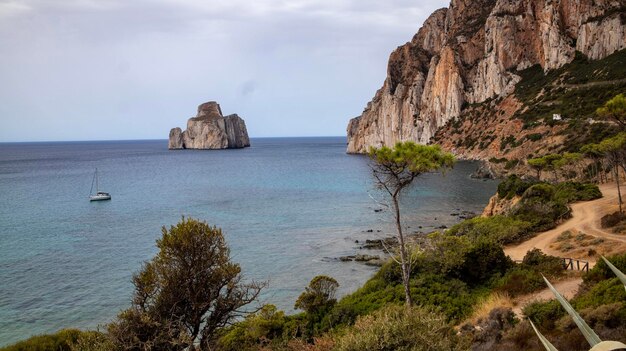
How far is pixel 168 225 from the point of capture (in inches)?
1870

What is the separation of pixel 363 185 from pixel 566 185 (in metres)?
38.7

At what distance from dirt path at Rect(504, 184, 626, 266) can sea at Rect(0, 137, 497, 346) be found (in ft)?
28.0

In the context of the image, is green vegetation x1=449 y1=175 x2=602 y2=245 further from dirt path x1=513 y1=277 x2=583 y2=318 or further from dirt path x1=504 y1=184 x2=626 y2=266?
dirt path x1=513 y1=277 x2=583 y2=318

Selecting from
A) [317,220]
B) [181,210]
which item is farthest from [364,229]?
[181,210]

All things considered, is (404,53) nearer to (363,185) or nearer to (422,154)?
(363,185)

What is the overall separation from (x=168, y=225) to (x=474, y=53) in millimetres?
107352

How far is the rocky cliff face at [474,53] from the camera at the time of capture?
321 ft

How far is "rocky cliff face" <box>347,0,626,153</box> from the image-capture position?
97.9 m

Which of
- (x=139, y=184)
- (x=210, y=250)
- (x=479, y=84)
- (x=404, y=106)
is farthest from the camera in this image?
(x=404, y=106)

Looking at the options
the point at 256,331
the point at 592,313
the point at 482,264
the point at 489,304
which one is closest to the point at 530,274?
the point at 482,264

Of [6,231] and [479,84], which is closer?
[6,231]

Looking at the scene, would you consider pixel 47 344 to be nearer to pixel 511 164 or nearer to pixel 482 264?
pixel 482 264

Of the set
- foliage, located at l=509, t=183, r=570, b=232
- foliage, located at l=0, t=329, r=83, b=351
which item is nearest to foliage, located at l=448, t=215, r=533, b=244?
foliage, located at l=509, t=183, r=570, b=232

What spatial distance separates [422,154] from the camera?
53.0ft
